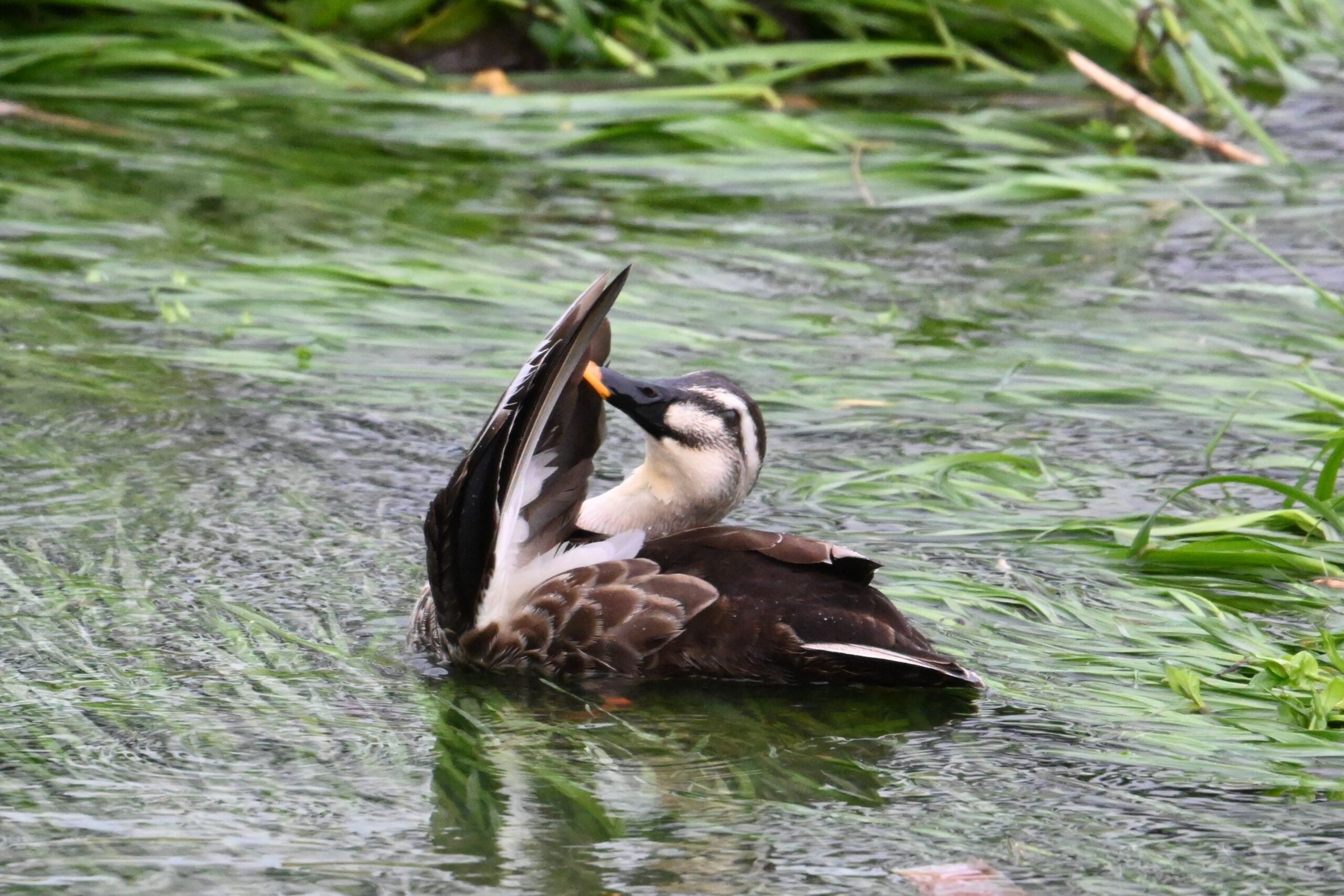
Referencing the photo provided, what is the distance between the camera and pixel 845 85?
29.0ft

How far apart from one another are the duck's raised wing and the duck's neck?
8.2 inches

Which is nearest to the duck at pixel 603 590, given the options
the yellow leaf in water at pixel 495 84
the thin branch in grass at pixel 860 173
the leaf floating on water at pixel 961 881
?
the leaf floating on water at pixel 961 881

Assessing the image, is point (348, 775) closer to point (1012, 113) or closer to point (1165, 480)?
point (1165, 480)

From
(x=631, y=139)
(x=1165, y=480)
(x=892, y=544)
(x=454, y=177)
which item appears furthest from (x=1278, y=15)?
(x=892, y=544)

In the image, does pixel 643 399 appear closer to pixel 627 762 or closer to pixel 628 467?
pixel 627 762

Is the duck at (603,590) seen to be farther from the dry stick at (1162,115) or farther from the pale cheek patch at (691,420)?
the dry stick at (1162,115)

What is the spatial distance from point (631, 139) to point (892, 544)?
3810mm

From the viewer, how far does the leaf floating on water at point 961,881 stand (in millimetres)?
2633

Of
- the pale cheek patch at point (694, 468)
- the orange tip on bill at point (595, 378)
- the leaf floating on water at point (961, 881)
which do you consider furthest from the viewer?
the pale cheek patch at point (694, 468)

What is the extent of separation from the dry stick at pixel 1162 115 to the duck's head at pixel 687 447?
4249 millimetres

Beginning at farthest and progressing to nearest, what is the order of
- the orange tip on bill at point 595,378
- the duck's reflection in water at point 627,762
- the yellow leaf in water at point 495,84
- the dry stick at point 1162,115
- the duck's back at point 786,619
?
the yellow leaf in water at point 495,84 → the dry stick at point 1162,115 → the orange tip on bill at point 595,378 → the duck's back at point 786,619 → the duck's reflection in water at point 627,762

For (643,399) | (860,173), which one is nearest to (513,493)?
(643,399)

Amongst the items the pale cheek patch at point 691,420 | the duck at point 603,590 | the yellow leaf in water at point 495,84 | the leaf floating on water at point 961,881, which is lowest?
the leaf floating on water at point 961,881

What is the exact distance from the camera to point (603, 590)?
3482mm
